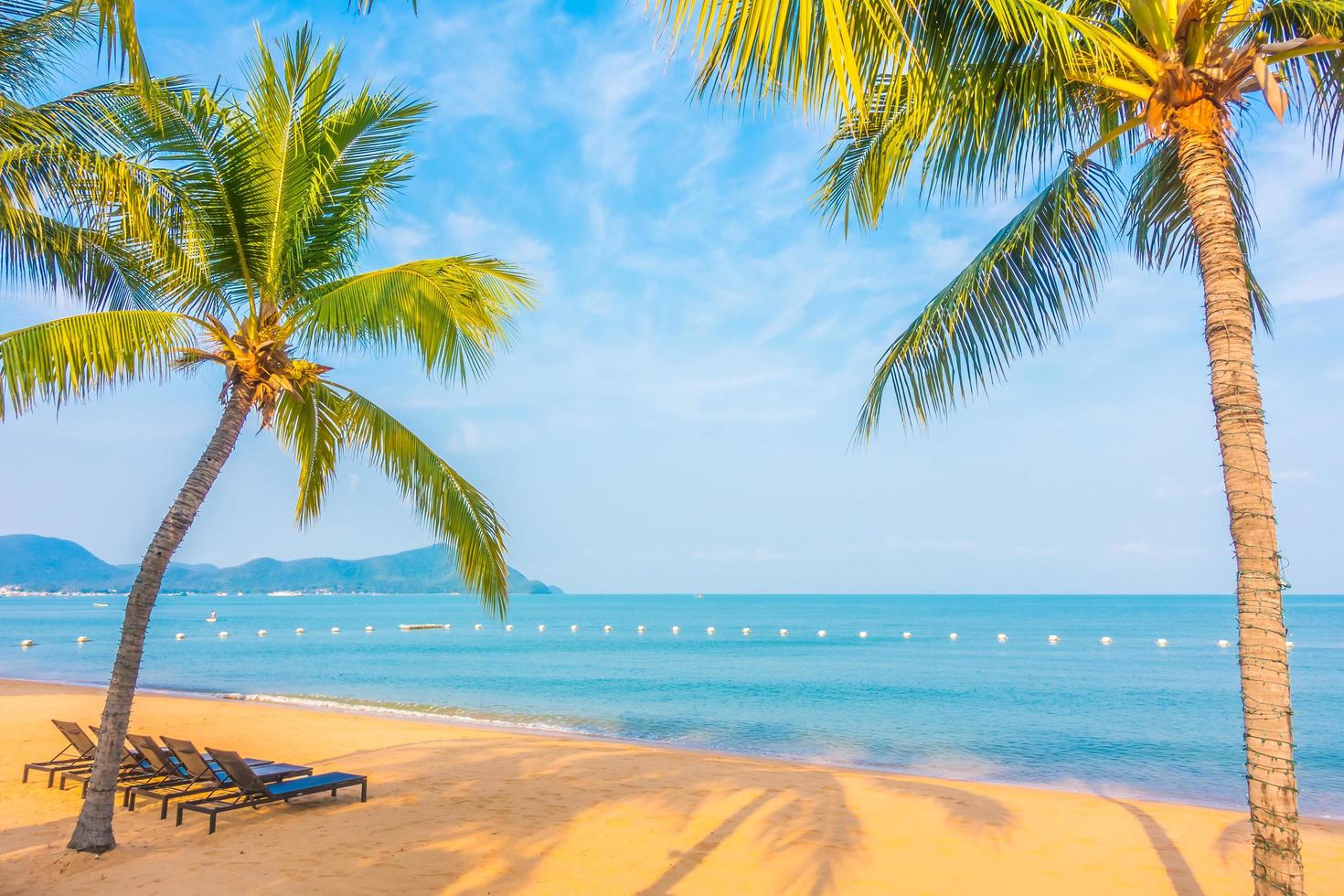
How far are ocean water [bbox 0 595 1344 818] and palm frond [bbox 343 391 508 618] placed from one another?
10.3 metres

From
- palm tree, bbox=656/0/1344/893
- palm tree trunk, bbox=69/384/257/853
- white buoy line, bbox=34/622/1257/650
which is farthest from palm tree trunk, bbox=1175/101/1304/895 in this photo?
white buoy line, bbox=34/622/1257/650

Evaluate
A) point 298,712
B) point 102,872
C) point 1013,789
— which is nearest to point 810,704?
point 1013,789

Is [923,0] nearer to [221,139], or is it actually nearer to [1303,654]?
[221,139]

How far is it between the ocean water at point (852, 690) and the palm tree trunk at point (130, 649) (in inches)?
477

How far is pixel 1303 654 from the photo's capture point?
40.2 meters

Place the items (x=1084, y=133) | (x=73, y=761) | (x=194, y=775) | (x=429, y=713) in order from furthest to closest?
(x=429, y=713), (x=73, y=761), (x=194, y=775), (x=1084, y=133)

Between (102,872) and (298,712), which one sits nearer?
(102,872)

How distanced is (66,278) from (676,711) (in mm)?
18636

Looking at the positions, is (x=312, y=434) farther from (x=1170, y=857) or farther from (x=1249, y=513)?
(x=1170, y=857)

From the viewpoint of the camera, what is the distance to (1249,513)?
137 inches

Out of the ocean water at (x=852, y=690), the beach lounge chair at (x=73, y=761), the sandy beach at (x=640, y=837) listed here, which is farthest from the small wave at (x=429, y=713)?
the beach lounge chair at (x=73, y=761)

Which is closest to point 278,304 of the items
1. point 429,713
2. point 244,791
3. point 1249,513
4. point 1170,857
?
point 244,791

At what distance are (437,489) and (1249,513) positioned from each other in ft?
20.0

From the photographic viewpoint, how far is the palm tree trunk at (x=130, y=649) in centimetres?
580
